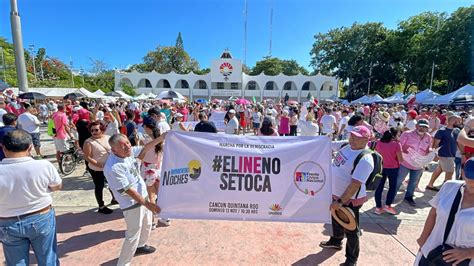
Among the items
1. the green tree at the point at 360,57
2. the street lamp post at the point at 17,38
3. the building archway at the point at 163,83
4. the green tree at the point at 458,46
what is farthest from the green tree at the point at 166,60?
the green tree at the point at 458,46

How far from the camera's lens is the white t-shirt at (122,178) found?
269 cm

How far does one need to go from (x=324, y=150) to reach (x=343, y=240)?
168cm

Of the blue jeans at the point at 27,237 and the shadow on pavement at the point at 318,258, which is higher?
the blue jeans at the point at 27,237

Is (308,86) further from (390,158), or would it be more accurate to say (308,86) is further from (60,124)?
(390,158)

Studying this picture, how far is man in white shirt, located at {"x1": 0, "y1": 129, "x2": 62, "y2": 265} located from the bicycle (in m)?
5.20

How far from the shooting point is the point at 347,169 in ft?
9.75

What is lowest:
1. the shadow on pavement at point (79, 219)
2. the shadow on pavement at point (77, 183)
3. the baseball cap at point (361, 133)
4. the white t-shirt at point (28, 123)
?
the shadow on pavement at point (79, 219)

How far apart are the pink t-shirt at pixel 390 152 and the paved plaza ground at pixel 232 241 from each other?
3.00 ft

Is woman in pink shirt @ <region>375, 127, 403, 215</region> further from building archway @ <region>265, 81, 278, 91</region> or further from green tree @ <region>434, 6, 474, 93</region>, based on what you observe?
building archway @ <region>265, 81, 278, 91</region>

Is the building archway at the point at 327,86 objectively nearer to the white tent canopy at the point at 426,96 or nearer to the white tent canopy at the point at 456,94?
the white tent canopy at the point at 426,96

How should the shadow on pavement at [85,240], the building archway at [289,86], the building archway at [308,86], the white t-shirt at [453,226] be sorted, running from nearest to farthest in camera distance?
the white t-shirt at [453,226] → the shadow on pavement at [85,240] → the building archway at [308,86] → the building archway at [289,86]

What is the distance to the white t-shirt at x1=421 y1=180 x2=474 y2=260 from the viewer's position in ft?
5.85

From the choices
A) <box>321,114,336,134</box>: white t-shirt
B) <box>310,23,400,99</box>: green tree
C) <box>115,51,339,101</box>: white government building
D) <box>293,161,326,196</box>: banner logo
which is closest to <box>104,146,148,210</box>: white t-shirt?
<box>293,161,326,196</box>: banner logo

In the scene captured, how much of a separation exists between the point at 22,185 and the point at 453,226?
10.9 ft
